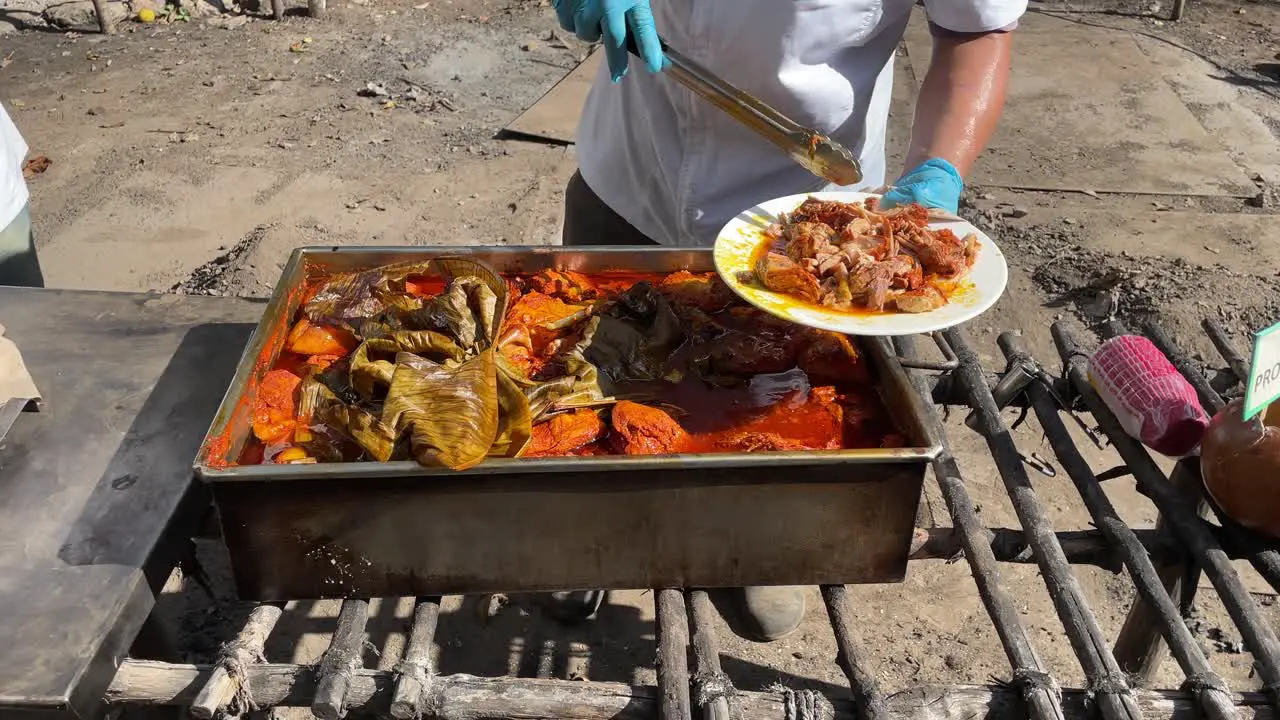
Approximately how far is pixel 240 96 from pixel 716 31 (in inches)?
248

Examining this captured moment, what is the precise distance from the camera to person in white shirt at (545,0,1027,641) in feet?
8.20

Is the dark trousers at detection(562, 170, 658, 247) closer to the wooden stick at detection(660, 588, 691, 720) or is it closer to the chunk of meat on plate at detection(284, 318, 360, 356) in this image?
the chunk of meat on plate at detection(284, 318, 360, 356)

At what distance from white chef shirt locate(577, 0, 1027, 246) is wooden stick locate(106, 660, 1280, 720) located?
1547 mm

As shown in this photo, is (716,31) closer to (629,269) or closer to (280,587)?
(629,269)

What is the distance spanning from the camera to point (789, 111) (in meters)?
2.75

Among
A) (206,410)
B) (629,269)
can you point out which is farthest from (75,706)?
(629,269)

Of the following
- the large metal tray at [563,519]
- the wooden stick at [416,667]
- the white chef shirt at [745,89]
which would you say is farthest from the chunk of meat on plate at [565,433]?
the white chef shirt at [745,89]

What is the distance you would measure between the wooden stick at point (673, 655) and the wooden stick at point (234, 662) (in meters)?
0.78

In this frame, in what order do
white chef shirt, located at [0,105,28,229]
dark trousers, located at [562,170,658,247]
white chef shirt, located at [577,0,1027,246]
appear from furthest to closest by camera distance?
dark trousers, located at [562,170,658,247] → white chef shirt, located at [0,105,28,229] → white chef shirt, located at [577,0,1027,246]

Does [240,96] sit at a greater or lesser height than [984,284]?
lesser

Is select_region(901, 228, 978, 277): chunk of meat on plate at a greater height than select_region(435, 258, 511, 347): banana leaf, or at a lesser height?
greater

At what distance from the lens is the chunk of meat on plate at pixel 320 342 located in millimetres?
2221

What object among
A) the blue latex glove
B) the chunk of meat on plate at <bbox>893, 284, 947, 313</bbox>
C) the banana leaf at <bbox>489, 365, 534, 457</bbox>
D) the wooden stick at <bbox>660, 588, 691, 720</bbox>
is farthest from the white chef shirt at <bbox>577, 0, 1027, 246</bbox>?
the wooden stick at <bbox>660, 588, 691, 720</bbox>

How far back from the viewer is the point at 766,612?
11.5 ft
